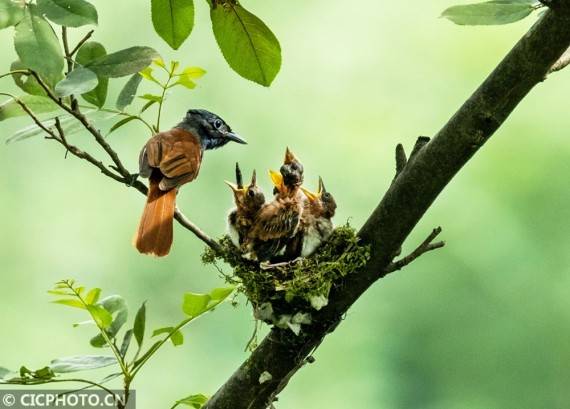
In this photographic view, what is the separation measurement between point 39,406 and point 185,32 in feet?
4.77

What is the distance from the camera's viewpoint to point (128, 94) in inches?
80.8

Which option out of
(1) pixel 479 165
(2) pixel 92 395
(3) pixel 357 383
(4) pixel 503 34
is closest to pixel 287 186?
(2) pixel 92 395

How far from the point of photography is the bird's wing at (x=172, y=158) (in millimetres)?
2729

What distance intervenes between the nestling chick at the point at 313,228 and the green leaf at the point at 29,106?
1066 millimetres

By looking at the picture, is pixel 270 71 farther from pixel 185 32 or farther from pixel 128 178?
pixel 128 178

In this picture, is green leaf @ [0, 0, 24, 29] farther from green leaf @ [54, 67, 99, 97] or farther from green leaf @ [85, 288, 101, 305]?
green leaf @ [85, 288, 101, 305]

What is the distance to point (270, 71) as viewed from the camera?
1584 mm

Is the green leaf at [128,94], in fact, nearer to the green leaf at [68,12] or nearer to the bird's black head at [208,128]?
the green leaf at [68,12]

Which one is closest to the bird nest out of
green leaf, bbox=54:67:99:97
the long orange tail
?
the long orange tail

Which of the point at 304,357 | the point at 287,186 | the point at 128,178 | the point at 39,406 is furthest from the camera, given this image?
the point at 287,186

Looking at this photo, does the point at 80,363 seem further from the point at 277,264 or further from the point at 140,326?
the point at 277,264

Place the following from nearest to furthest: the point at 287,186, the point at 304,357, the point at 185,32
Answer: the point at 185,32
the point at 304,357
the point at 287,186

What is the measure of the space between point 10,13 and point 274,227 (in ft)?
5.26

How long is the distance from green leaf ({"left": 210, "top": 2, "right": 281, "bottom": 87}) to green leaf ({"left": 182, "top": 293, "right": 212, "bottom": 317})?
69cm
